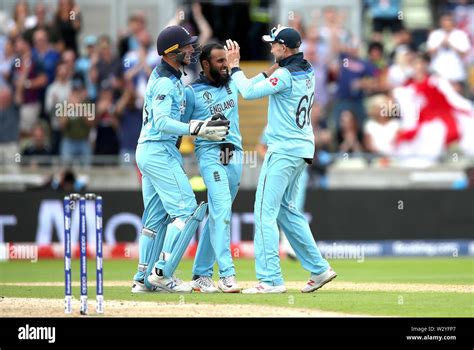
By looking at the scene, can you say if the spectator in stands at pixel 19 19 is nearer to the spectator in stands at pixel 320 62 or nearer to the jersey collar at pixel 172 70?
the spectator in stands at pixel 320 62

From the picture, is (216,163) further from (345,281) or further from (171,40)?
(345,281)

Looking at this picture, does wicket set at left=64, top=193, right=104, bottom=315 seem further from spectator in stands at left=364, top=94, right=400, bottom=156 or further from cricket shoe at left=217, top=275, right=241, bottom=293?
spectator in stands at left=364, top=94, right=400, bottom=156

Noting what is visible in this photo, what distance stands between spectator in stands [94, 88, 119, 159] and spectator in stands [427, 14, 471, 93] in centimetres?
583

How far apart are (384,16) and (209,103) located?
11.2 m

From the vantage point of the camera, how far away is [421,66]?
21.8 metres

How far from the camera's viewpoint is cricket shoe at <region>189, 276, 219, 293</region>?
41.8 ft

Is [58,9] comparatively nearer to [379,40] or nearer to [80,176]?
[80,176]

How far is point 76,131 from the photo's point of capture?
69.1ft

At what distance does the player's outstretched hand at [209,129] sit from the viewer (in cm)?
1200

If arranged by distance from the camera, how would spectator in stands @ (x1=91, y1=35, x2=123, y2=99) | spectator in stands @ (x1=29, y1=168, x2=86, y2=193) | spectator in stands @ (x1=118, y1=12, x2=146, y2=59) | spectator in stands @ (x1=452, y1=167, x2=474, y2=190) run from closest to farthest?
1. spectator in stands @ (x1=29, y1=168, x2=86, y2=193)
2. spectator in stands @ (x1=452, y1=167, x2=474, y2=190)
3. spectator in stands @ (x1=91, y1=35, x2=123, y2=99)
4. spectator in stands @ (x1=118, y1=12, x2=146, y2=59)

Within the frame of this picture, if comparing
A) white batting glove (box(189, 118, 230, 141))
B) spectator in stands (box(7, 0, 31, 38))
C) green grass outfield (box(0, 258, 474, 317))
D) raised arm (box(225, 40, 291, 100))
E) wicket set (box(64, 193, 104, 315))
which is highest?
spectator in stands (box(7, 0, 31, 38))

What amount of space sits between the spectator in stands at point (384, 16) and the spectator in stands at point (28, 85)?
20.3 feet

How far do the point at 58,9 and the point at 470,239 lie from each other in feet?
27.9

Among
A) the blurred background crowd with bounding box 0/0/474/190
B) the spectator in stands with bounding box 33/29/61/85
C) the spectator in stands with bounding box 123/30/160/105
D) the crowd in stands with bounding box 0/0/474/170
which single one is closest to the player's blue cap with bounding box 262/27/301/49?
the blurred background crowd with bounding box 0/0/474/190
